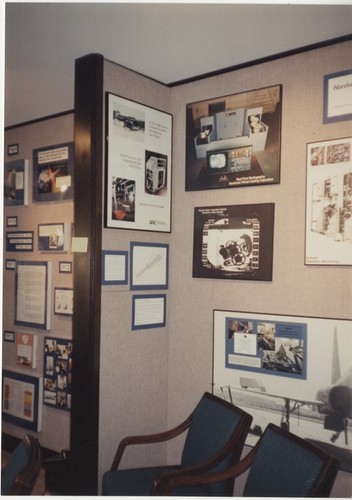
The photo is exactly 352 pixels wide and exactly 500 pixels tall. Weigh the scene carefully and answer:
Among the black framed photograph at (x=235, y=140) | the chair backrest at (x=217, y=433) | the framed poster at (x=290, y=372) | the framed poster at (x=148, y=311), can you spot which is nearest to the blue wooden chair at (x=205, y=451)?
the chair backrest at (x=217, y=433)

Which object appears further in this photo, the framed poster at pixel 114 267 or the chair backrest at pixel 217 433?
the framed poster at pixel 114 267

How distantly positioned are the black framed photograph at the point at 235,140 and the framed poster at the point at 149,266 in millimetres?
476

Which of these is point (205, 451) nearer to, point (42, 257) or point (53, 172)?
point (42, 257)

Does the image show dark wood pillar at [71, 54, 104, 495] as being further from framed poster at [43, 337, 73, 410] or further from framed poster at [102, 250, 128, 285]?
framed poster at [43, 337, 73, 410]

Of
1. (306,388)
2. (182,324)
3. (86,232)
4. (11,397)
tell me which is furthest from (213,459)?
(11,397)

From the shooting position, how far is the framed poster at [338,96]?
2.44 metres

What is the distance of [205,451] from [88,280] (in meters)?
1.10

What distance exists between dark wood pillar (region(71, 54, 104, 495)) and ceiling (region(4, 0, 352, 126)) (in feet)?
0.75

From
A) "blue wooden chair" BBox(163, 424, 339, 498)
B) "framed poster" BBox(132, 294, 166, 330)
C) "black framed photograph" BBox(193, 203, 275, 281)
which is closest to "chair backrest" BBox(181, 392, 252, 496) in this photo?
"blue wooden chair" BBox(163, 424, 339, 498)

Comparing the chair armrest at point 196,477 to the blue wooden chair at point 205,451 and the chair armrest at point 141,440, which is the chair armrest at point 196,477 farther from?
the chair armrest at point 141,440

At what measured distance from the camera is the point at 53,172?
12.9 ft

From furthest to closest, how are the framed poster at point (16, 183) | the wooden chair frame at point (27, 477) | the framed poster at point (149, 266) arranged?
the framed poster at point (16, 183) < the framed poster at point (149, 266) < the wooden chair frame at point (27, 477)

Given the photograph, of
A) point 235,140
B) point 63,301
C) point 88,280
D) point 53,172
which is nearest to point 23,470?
point 88,280

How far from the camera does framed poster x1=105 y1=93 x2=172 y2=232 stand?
2715 millimetres
